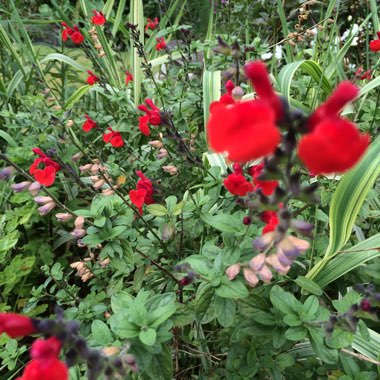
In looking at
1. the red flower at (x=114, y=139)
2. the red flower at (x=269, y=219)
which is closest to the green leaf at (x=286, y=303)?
the red flower at (x=269, y=219)

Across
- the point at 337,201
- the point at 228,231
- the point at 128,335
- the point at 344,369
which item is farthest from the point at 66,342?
the point at 337,201

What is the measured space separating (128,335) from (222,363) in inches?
20.3

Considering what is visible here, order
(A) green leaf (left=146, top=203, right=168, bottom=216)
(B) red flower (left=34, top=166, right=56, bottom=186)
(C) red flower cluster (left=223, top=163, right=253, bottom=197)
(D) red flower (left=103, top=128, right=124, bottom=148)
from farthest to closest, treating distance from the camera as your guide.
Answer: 1. (D) red flower (left=103, top=128, right=124, bottom=148)
2. (B) red flower (left=34, top=166, right=56, bottom=186)
3. (A) green leaf (left=146, top=203, right=168, bottom=216)
4. (C) red flower cluster (left=223, top=163, right=253, bottom=197)

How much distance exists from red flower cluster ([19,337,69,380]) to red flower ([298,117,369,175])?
380 millimetres

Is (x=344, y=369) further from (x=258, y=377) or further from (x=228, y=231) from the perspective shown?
(x=228, y=231)

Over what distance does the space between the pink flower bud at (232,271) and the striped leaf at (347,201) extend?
Answer: 455mm

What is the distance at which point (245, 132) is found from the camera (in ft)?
1.51

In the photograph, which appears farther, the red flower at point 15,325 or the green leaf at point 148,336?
the green leaf at point 148,336

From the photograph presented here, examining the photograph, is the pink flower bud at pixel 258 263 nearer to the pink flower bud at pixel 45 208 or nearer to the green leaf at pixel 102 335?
the green leaf at pixel 102 335

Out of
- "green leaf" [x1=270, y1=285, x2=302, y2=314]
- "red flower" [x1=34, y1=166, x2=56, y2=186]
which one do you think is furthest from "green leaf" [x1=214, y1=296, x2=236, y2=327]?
"red flower" [x1=34, y1=166, x2=56, y2=186]

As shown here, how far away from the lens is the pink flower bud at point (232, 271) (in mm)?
898

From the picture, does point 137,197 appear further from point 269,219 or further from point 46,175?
point 269,219

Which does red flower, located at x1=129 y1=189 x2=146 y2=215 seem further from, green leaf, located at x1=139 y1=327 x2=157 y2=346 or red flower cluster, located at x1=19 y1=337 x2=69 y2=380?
red flower cluster, located at x1=19 y1=337 x2=69 y2=380

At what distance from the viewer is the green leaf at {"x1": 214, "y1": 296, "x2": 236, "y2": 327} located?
3.07 ft
